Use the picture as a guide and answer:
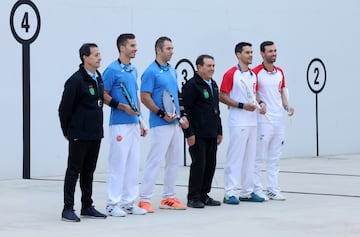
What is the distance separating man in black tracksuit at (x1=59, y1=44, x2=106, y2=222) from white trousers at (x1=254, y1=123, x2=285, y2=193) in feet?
8.16

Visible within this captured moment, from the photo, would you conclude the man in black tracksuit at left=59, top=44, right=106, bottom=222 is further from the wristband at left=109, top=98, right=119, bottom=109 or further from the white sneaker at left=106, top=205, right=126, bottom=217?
the white sneaker at left=106, top=205, right=126, bottom=217

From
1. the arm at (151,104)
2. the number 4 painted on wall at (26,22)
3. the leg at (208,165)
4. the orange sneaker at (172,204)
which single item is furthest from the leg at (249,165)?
the number 4 painted on wall at (26,22)

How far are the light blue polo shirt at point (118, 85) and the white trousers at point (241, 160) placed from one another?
156 cm

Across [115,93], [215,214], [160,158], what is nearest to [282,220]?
[215,214]

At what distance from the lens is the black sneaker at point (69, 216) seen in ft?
29.8

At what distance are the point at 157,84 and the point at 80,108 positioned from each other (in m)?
1.12

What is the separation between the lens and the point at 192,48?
1563 cm

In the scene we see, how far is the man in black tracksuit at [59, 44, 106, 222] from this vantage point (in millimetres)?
9078

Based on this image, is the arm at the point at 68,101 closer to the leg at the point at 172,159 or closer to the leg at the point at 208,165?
the leg at the point at 172,159

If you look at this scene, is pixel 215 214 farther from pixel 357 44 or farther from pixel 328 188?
pixel 357 44

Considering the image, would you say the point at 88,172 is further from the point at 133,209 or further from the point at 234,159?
the point at 234,159

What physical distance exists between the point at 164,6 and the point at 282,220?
664 centimetres

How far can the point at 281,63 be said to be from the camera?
1730cm

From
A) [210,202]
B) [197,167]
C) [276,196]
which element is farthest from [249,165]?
[197,167]
